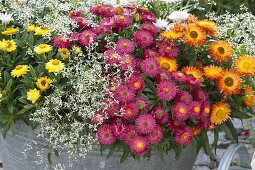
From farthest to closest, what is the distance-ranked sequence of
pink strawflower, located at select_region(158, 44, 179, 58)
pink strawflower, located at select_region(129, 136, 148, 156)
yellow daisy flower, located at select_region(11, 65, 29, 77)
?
pink strawflower, located at select_region(158, 44, 179, 58)
yellow daisy flower, located at select_region(11, 65, 29, 77)
pink strawflower, located at select_region(129, 136, 148, 156)

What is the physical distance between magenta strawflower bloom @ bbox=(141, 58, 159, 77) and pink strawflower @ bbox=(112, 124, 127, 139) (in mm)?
232

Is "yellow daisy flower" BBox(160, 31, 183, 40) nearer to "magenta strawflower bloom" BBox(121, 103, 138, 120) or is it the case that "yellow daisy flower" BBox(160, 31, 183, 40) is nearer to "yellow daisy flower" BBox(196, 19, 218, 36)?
"yellow daisy flower" BBox(196, 19, 218, 36)

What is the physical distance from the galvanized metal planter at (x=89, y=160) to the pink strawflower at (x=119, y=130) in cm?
14

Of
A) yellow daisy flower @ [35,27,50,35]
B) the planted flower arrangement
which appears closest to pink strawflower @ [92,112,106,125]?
the planted flower arrangement

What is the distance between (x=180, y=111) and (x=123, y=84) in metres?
0.24

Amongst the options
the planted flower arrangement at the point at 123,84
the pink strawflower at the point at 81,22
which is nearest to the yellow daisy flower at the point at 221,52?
the planted flower arrangement at the point at 123,84

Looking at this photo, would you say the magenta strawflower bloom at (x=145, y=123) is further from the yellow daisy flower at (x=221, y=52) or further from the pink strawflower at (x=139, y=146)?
the yellow daisy flower at (x=221, y=52)

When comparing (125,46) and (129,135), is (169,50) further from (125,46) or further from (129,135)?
(129,135)

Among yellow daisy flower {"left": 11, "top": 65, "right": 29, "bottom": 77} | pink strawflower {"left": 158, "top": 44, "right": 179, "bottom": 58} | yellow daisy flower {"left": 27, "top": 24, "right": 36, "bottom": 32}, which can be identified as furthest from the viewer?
yellow daisy flower {"left": 27, "top": 24, "right": 36, "bottom": 32}

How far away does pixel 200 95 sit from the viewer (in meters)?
1.96

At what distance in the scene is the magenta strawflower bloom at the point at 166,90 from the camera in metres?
1.89

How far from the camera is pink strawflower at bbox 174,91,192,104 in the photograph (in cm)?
192

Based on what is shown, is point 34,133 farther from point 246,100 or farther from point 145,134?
point 246,100

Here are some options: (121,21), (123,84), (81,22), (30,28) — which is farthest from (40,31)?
(123,84)
